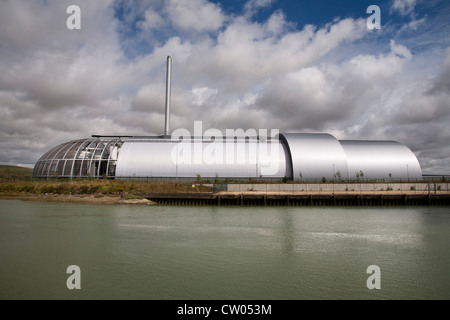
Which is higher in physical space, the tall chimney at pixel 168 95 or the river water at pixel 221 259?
the tall chimney at pixel 168 95

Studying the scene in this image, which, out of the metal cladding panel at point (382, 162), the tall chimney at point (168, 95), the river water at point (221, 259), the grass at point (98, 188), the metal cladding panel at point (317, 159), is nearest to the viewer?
the river water at point (221, 259)

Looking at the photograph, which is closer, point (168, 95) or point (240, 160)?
point (240, 160)

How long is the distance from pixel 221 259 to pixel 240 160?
137ft

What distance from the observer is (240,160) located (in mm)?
55062

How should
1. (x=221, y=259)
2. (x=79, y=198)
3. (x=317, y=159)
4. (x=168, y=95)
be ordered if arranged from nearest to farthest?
1. (x=221, y=259)
2. (x=79, y=198)
3. (x=317, y=159)
4. (x=168, y=95)

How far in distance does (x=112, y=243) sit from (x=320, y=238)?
12907mm

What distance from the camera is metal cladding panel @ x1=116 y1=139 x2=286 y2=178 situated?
2116 inches

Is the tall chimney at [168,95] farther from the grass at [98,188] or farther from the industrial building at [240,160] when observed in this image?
the grass at [98,188]

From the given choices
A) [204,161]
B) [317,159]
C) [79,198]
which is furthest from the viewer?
[204,161]

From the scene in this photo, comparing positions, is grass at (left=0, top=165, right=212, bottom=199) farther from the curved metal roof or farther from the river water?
the river water

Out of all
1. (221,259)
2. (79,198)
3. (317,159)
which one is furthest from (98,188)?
(317,159)

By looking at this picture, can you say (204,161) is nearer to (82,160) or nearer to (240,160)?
(240,160)

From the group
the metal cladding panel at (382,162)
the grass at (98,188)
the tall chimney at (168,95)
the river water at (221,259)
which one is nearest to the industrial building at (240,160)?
the metal cladding panel at (382,162)

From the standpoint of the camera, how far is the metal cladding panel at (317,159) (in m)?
52.6
